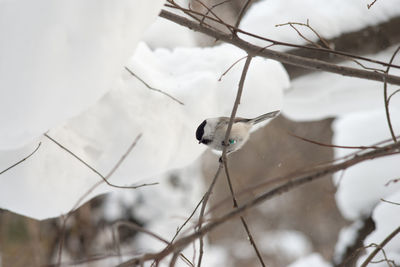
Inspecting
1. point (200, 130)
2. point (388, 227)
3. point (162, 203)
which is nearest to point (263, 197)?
point (200, 130)

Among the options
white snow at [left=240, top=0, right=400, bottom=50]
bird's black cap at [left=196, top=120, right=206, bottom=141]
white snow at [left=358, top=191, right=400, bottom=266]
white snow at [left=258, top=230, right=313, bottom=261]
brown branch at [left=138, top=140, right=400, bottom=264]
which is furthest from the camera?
white snow at [left=258, top=230, right=313, bottom=261]

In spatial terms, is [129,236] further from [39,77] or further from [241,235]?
[39,77]

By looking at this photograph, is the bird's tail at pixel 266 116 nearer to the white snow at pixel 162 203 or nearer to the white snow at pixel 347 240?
the white snow at pixel 347 240

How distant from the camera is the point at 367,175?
210 cm

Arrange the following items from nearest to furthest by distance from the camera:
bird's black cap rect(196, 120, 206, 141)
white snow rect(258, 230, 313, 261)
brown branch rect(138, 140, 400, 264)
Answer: brown branch rect(138, 140, 400, 264) < bird's black cap rect(196, 120, 206, 141) < white snow rect(258, 230, 313, 261)

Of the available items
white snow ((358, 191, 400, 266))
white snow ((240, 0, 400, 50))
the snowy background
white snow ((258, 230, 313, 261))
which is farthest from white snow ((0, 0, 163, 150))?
white snow ((258, 230, 313, 261))

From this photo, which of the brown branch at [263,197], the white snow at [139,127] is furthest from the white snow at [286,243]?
the brown branch at [263,197]

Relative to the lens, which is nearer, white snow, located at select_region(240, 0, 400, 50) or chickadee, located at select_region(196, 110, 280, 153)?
chickadee, located at select_region(196, 110, 280, 153)

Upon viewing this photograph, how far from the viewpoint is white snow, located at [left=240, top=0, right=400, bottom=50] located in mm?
1841

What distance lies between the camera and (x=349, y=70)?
44.2 inches

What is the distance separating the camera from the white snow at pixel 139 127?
4.24ft

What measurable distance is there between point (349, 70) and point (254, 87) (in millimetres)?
559

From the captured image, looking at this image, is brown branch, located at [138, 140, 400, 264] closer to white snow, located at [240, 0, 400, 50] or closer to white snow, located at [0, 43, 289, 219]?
white snow, located at [0, 43, 289, 219]

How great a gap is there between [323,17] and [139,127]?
0.95 metres
